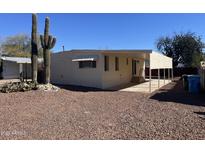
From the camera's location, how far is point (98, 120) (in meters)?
6.85

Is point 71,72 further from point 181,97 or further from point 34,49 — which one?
point 181,97

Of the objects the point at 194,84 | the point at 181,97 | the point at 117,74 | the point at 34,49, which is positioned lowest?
→ the point at 181,97

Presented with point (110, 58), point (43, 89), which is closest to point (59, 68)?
point (110, 58)

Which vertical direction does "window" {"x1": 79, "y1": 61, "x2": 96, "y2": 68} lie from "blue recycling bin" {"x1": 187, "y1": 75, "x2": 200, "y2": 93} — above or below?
above

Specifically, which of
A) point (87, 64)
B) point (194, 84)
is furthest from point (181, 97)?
point (87, 64)

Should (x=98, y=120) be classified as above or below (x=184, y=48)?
below

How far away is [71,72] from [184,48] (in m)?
26.1

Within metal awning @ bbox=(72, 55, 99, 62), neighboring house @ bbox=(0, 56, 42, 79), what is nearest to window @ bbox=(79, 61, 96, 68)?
metal awning @ bbox=(72, 55, 99, 62)

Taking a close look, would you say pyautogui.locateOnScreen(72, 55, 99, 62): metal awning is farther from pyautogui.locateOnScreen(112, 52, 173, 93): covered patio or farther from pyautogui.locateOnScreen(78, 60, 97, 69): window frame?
pyautogui.locateOnScreen(112, 52, 173, 93): covered patio

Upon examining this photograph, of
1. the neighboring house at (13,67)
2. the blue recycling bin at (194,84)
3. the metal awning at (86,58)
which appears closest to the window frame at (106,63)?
the metal awning at (86,58)

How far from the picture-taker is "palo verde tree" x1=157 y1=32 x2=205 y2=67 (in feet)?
123

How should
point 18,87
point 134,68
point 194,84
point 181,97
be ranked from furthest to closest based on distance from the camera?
point 134,68
point 194,84
point 18,87
point 181,97

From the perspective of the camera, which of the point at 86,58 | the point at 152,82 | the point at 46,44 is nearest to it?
the point at 46,44
